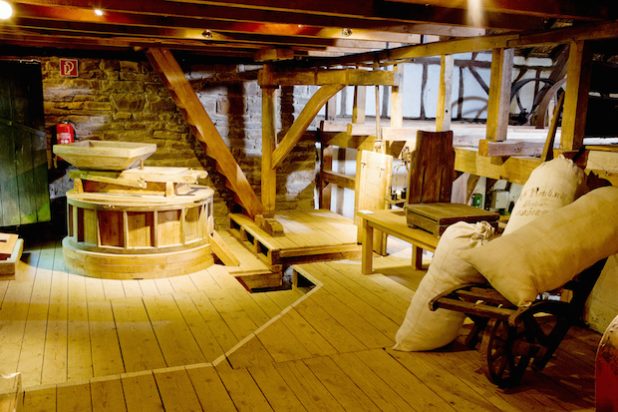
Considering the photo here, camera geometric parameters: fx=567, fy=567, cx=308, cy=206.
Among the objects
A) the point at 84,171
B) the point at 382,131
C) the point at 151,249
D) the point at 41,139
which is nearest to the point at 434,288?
the point at 382,131

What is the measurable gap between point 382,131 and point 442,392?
3.77 metres

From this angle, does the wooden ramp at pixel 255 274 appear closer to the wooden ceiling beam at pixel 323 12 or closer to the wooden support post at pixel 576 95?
the wooden ceiling beam at pixel 323 12

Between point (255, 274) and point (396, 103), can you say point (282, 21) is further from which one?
point (255, 274)

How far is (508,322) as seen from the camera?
307 centimetres

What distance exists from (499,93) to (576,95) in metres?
0.80

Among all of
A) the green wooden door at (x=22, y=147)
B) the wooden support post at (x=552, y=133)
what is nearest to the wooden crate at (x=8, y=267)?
the green wooden door at (x=22, y=147)

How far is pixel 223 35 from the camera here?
5875 mm

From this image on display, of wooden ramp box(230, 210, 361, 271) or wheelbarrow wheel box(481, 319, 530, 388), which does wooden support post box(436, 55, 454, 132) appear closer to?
wooden ramp box(230, 210, 361, 271)

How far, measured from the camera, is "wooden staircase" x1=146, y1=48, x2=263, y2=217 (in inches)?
284

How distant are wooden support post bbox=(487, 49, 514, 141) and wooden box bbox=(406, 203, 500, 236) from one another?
67 cm

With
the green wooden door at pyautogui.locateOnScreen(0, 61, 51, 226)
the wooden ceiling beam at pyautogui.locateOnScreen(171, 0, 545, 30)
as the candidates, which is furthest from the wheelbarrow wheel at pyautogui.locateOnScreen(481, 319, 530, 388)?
the green wooden door at pyautogui.locateOnScreen(0, 61, 51, 226)

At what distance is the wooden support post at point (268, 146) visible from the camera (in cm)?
745

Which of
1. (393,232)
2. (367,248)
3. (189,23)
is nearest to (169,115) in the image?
(189,23)

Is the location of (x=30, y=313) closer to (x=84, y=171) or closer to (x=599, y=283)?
(x=84, y=171)
